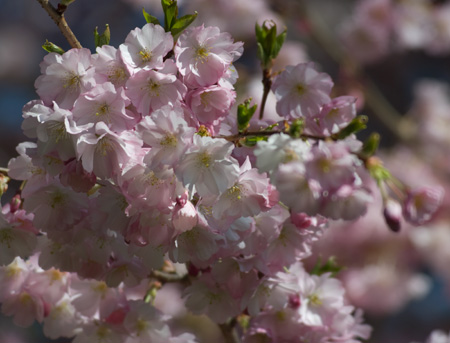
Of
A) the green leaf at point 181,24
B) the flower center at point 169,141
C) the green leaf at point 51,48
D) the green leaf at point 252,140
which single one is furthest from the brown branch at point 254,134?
the green leaf at point 51,48

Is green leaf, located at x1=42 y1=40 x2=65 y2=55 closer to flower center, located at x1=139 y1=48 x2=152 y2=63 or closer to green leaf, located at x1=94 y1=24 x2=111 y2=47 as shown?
green leaf, located at x1=94 y1=24 x2=111 y2=47

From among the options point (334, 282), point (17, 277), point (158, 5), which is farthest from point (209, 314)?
point (158, 5)

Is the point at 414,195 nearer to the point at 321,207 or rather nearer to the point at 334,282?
the point at 334,282

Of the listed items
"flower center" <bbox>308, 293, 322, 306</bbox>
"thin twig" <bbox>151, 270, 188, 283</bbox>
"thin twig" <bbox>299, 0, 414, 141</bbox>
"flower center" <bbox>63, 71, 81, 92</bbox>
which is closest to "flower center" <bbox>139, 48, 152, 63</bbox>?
"flower center" <bbox>63, 71, 81, 92</bbox>

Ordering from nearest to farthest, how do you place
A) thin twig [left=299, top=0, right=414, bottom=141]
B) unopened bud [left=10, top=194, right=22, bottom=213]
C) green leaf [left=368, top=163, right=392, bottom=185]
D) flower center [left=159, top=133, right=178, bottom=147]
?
flower center [left=159, top=133, right=178, bottom=147] < green leaf [left=368, top=163, right=392, bottom=185] < unopened bud [left=10, top=194, right=22, bottom=213] < thin twig [left=299, top=0, right=414, bottom=141]

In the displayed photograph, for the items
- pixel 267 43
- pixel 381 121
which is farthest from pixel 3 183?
pixel 381 121

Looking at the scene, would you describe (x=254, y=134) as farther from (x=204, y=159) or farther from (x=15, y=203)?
(x=15, y=203)
